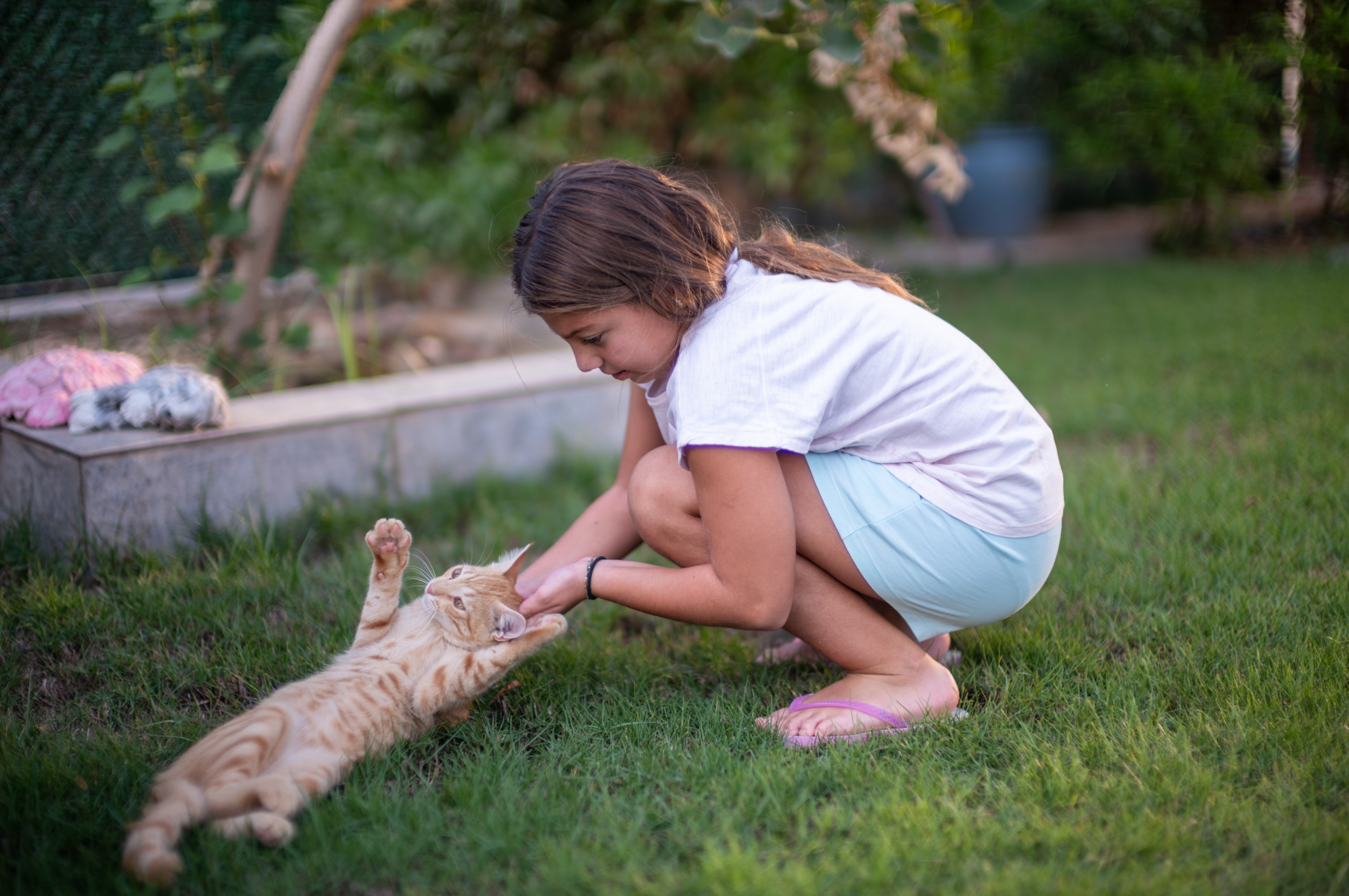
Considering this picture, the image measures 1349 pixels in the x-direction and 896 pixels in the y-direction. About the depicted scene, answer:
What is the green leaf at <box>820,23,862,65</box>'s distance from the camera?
2.68 metres

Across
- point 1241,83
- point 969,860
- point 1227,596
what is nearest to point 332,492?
point 969,860

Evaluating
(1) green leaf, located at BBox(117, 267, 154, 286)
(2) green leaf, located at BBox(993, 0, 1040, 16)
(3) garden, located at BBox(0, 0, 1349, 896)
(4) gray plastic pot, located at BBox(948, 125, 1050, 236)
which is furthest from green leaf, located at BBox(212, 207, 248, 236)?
(4) gray plastic pot, located at BBox(948, 125, 1050, 236)

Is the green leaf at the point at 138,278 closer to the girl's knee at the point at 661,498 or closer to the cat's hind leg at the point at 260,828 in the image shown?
the girl's knee at the point at 661,498

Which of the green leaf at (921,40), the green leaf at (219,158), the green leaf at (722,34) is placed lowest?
the green leaf at (219,158)

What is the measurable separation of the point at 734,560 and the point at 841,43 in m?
1.81

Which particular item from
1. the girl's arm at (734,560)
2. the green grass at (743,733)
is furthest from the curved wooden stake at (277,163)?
the girl's arm at (734,560)

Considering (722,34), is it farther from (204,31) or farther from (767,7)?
(204,31)

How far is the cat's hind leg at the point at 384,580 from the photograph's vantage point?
68.4 inches

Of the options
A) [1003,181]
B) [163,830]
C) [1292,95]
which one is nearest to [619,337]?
[163,830]

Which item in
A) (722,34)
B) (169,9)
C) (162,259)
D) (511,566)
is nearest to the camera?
(511,566)

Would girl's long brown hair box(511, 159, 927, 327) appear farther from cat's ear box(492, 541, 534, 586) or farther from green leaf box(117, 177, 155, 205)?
green leaf box(117, 177, 155, 205)

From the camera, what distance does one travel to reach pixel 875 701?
5.67 ft

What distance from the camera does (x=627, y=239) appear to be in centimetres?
152

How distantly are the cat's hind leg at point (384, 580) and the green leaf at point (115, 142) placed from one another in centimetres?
167
